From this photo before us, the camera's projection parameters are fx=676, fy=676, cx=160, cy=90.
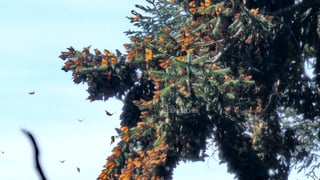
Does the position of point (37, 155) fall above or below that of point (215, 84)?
below

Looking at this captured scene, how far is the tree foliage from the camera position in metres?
11.9

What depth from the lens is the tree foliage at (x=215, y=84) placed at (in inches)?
468

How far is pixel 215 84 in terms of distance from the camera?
1180cm

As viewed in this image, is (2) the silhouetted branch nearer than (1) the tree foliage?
Yes

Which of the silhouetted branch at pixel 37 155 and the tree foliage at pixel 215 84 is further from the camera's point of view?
the tree foliage at pixel 215 84

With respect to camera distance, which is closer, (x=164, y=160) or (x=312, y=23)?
(x=164, y=160)

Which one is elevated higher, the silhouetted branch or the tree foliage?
the tree foliage

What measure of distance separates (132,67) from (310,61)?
12.9 ft

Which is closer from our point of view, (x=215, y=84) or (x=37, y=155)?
(x=37, y=155)

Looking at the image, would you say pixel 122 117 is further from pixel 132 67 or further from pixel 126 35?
pixel 126 35

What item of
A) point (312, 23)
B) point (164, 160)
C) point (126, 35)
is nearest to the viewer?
point (164, 160)

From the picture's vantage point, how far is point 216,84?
11.8 metres

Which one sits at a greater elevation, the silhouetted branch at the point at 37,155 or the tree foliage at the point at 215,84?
the tree foliage at the point at 215,84

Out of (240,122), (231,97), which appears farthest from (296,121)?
(231,97)
